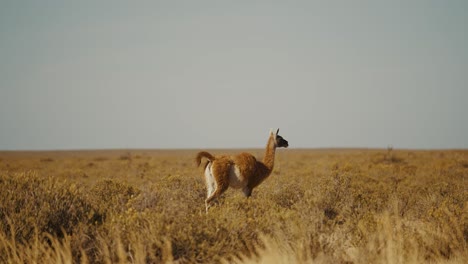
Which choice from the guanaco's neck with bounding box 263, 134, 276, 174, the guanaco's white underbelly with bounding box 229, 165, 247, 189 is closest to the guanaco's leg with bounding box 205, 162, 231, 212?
the guanaco's white underbelly with bounding box 229, 165, 247, 189

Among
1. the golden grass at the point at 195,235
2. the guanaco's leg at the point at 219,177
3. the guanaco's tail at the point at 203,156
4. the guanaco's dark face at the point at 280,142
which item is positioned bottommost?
the golden grass at the point at 195,235

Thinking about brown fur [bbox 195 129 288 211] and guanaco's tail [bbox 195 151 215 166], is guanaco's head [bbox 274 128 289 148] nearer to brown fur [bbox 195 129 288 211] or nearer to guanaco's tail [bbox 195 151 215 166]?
brown fur [bbox 195 129 288 211]

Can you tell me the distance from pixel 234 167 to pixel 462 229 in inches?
168

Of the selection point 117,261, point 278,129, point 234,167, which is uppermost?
point 278,129

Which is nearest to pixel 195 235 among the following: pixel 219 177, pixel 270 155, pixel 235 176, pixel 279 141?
pixel 219 177

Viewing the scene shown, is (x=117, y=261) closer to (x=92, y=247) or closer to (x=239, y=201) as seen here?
(x=92, y=247)

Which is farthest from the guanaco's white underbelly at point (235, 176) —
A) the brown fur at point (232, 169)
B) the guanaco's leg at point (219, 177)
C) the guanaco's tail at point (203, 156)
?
the guanaco's tail at point (203, 156)

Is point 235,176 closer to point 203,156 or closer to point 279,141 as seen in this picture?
point 203,156

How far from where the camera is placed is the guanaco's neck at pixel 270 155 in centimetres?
971

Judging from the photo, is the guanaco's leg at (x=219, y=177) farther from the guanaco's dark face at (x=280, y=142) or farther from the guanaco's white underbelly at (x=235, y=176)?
the guanaco's dark face at (x=280, y=142)

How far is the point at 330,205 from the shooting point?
903cm

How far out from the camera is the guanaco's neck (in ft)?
31.9

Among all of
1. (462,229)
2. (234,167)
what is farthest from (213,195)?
(462,229)

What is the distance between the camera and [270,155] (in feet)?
32.4
